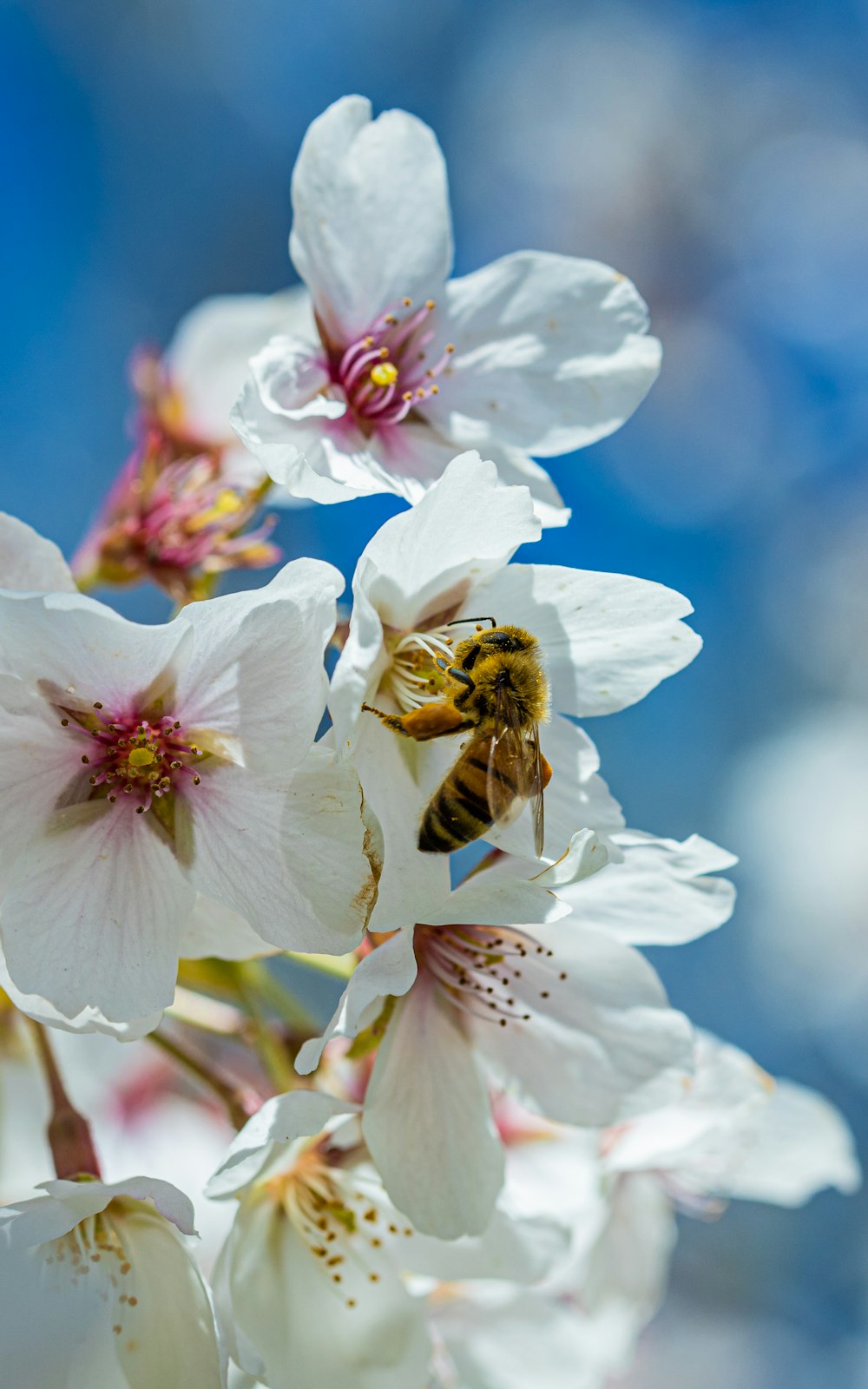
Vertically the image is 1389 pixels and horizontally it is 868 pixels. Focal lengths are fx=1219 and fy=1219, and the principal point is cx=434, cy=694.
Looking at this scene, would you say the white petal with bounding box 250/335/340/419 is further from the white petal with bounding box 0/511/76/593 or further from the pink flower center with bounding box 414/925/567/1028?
the pink flower center with bounding box 414/925/567/1028

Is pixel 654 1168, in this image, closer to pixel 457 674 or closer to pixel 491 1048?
pixel 491 1048

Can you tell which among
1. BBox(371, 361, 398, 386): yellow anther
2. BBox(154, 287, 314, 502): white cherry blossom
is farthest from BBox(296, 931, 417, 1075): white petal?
BBox(154, 287, 314, 502): white cherry blossom

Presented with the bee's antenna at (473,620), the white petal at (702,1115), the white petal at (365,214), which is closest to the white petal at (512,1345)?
the white petal at (702,1115)

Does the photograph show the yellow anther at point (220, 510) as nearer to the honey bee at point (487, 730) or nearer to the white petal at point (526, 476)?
the white petal at point (526, 476)

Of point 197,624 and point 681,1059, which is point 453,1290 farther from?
point 197,624

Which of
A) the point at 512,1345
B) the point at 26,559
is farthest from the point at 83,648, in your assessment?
the point at 512,1345
